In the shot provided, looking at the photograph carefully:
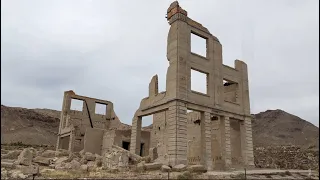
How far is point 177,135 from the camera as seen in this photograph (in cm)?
1895

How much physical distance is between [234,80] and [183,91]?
597cm

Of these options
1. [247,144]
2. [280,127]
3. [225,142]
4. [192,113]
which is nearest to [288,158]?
[247,144]

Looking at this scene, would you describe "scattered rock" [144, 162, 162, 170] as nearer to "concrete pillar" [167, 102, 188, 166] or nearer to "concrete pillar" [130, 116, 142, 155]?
"concrete pillar" [167, 102, 188, 166]

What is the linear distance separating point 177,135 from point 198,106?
281 cm

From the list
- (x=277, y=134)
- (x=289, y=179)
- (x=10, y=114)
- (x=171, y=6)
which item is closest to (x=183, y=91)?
(x=171, y=6)

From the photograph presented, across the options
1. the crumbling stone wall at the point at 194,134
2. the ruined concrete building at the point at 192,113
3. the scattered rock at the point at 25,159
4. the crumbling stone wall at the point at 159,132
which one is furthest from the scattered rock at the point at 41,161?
the crumbling stone wall at the point at 194,134

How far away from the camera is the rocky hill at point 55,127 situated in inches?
2105

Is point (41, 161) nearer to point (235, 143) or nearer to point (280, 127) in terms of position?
point (235, 143)

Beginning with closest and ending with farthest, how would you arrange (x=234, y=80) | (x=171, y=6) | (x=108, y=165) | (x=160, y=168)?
(x=160, y=168)
(x=108, y=165)
(x=171, y=6)
(x=234, y=80)

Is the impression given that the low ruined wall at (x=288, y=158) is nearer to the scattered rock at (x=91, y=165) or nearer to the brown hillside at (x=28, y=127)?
the scattered rock at (x=91, y=165)

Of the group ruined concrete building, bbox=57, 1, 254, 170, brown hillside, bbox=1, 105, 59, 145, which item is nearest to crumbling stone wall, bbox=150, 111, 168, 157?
ruined concrete building, bbox=57, 1, 254, 170

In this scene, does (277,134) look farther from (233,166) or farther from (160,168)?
(160,168)

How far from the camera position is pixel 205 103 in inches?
834

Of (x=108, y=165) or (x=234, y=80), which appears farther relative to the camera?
(x=234, y=80)
